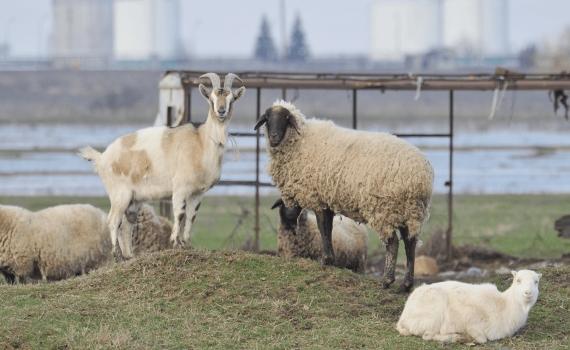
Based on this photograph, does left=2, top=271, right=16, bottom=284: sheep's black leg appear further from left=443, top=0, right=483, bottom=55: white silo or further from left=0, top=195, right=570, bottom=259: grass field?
left=443, top=0, right=483, bottom=55: white silo

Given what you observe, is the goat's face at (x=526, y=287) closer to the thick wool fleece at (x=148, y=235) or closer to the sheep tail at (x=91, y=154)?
the sheep tail at (x=91, y=154)

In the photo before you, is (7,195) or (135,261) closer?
(135,261)

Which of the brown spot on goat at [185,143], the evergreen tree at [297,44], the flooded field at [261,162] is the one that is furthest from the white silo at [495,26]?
the brown spot on goat at [185,143]

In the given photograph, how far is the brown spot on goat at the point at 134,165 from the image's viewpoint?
28.7 ft

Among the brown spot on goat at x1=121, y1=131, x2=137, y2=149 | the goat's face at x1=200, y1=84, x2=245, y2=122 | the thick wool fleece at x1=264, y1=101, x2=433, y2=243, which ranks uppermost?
the goat's face at x1=200, y1=84, x2=245, y2=122

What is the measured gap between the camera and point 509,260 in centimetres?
1366

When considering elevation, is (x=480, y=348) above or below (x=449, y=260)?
above

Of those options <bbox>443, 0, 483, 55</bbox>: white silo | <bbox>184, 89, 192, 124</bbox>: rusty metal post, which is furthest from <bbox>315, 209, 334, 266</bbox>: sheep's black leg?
<bbox>443, 0, 483, 55</bbox>: white silo

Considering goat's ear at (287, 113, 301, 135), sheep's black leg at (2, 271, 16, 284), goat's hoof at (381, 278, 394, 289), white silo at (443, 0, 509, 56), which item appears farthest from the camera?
white silo at (443, 0, 509, 56)

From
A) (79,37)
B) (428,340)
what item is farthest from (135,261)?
(79,37)

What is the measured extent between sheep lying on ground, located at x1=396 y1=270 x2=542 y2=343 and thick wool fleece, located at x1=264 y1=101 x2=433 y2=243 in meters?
1.52

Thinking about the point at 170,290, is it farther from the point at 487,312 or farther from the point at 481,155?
the point at 481,155

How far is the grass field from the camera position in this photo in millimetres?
16234

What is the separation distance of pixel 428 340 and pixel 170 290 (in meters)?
3.13
